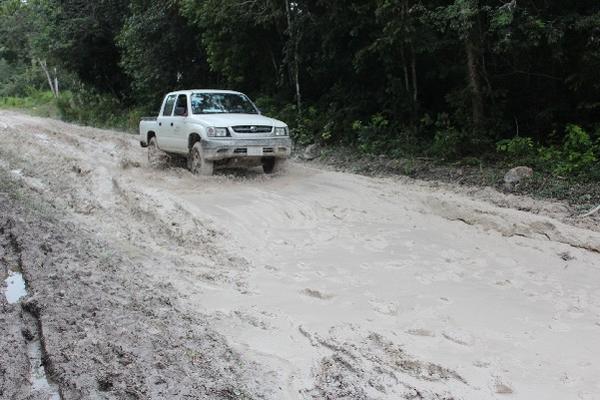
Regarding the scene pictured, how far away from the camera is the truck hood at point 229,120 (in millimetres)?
10336

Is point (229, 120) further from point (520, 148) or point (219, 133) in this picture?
point (520, 148)

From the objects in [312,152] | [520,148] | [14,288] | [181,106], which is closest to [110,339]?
[14,288]

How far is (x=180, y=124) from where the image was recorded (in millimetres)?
11273

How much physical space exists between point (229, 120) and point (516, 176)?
506cm

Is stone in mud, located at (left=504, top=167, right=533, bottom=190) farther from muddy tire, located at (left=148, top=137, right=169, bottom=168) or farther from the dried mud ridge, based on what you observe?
muddy tire, located at (left=148, top=137, right=169, bottom=168)

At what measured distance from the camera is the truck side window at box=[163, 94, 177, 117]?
12.0 metres

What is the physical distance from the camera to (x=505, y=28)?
32.4ft

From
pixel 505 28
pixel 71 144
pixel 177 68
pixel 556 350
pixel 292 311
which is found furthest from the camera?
pixel 177 68

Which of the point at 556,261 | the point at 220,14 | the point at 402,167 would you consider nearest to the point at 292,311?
the point at 556,261

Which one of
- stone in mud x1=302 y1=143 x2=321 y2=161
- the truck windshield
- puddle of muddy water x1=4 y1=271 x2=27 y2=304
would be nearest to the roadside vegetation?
stone in mud x1=302 y1=143 x2=321 y2=161

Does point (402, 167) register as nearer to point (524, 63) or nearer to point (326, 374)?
point (524, 63)

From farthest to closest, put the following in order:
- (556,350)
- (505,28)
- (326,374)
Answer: (505,28), (556,350), (326,374)

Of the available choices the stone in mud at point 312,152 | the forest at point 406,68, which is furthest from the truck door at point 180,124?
the forest at point 406,68

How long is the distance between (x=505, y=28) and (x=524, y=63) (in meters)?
2.12
